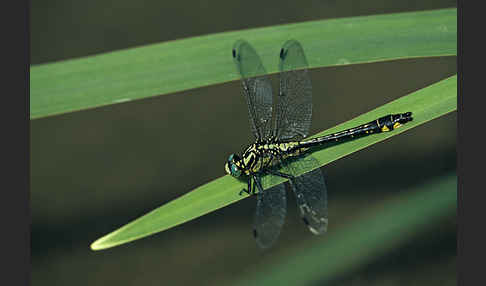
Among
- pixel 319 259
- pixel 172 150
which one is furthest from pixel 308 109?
pixel 172 150

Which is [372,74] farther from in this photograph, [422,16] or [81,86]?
[81,86]

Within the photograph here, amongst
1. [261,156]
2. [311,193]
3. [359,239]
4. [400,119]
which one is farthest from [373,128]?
[359,239]

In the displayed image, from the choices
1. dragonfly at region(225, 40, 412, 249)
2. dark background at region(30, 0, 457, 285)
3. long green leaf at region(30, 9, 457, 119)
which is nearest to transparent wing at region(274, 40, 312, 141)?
dragonfly at region(225, 40, 412, 249)

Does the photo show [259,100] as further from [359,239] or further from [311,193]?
[359,239]

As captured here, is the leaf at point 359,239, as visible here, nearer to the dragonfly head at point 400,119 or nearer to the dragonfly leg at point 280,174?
the dragonfly leg at point 280,174

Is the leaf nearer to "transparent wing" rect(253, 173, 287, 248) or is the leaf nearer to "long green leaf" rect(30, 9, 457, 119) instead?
"transparent wing" rect(253, 173, 287, 248)

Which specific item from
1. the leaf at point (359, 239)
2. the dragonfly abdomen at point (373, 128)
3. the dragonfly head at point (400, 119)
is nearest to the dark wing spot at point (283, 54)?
the dragonfly abdomen at point (373, 128)
